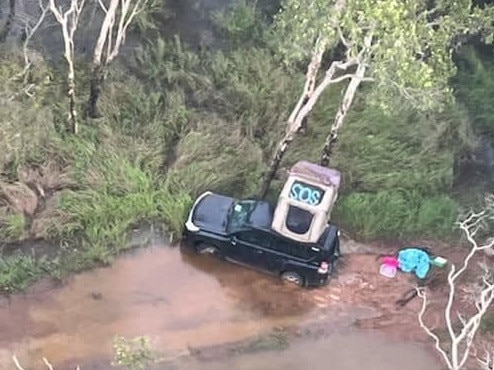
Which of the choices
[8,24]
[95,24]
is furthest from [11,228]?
[95,24]

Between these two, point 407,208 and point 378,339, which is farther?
point 407,208

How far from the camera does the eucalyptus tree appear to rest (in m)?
13.4

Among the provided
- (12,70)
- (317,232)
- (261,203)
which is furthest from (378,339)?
(12,70)

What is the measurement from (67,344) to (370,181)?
6442mm

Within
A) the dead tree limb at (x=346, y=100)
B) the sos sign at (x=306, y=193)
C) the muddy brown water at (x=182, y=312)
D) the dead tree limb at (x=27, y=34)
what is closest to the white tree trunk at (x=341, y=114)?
the dead tree limb at (x=346, y=100)

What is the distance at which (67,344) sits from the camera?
14156 millimetres

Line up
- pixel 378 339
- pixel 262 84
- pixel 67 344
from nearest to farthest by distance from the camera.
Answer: pixel 67 344 < pixel 378 339 < pixel 262 84

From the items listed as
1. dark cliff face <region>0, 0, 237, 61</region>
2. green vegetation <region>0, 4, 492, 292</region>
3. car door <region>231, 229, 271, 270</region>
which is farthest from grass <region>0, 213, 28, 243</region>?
dark cliff face <region>0, 0, 237, 61</region>

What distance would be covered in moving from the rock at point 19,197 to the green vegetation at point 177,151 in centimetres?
2

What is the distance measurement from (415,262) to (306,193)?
235 centimetres

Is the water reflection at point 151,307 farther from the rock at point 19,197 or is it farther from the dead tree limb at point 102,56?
the dead tree limb at point 102,56

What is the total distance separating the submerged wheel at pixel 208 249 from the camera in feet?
51.2

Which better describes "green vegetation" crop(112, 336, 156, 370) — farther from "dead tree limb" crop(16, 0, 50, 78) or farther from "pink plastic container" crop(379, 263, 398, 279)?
"dead tree limb" crop(16, 0, 50, 78)

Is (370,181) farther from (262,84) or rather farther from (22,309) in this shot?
(22,309)
